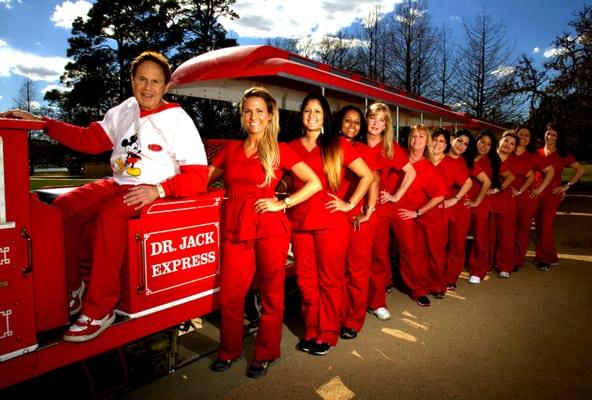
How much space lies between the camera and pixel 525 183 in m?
5.92

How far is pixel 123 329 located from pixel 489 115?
2199 cm

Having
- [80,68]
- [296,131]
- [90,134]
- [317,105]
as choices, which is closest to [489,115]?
[296,131]

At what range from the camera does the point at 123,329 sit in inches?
98.4

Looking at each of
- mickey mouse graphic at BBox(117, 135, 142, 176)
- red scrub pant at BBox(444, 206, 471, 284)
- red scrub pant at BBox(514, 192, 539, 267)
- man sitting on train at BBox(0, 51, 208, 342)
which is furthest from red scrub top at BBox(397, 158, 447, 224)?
mickey mouse graphic at BBox(117, 135, 142, 176)

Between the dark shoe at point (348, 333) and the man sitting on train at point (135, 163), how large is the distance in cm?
196

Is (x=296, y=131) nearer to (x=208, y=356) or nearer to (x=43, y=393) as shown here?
(x=208, y=356)

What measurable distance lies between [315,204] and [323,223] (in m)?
0.16

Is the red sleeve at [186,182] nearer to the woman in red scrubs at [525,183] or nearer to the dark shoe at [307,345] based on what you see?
the dark shoe at [307,345]

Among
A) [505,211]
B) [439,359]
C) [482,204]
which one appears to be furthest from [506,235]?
[439,359]

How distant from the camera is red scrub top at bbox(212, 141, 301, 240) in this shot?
9.35 feet

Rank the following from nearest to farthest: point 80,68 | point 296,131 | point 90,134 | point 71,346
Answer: point 71,346 → point 90,134 → point 296,131 → point 80,68

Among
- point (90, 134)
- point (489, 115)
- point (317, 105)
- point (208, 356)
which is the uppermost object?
point (489, 115)

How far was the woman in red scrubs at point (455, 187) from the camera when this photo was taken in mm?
4902

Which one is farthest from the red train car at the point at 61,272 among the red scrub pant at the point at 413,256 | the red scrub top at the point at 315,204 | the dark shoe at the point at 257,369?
the red scrub pant at the point at 413,256
